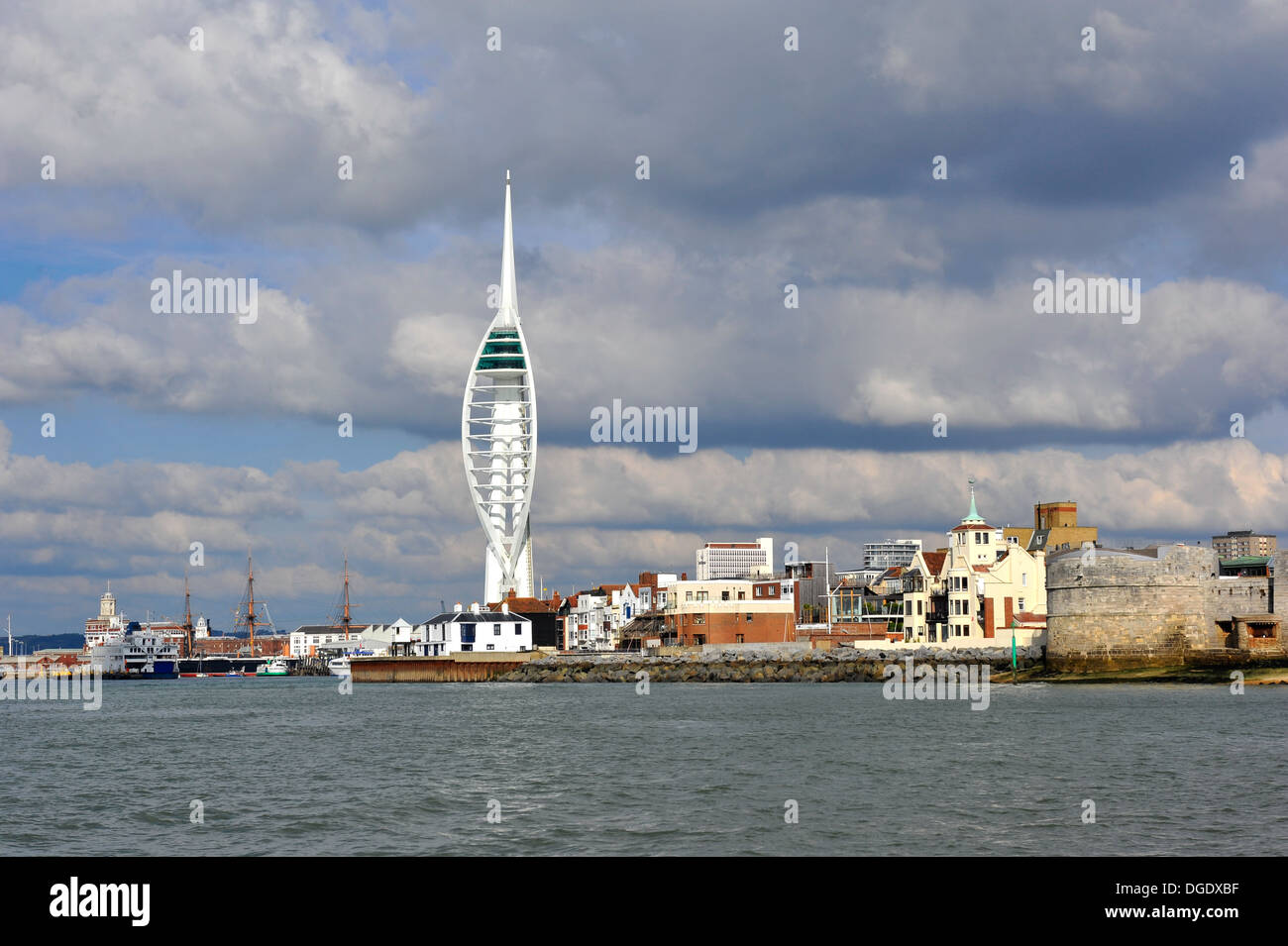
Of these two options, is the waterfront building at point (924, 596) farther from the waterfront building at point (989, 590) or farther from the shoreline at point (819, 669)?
the shoreline at point (819, 669)

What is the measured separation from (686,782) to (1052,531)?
375 ft

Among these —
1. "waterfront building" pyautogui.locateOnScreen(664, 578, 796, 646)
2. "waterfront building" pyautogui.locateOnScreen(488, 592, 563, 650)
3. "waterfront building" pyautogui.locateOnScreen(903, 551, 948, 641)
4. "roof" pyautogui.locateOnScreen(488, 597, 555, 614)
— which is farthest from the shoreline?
"roof" pyautogui.locateOnScreen(488, 597, 555, 614)

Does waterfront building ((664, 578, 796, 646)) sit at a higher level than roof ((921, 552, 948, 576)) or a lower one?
lower

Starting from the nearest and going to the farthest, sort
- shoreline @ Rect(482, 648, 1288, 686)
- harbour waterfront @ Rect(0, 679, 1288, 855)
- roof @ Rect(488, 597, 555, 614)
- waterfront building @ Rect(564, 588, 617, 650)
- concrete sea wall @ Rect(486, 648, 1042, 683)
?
harbour waterfront @ Rect(0, 679, 1288, 855), shoreline @ Rect(482, 648, 1288, 686), concrete sea wall @ Rect(486, 648, 1042, 683), roof @ Rect(488, 597, 555, 614), waterfront building @ Rect(564, 588, 617, 650)

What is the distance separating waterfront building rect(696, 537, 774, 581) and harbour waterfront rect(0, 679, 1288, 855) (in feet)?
379

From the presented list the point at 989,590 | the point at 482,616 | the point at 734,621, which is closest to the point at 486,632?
the point at 482,616

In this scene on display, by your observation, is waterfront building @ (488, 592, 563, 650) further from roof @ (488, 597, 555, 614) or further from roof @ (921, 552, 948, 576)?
roof @ (921, 552, 948, 576)

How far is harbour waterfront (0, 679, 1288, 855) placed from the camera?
28.7m

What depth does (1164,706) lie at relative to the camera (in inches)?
2672

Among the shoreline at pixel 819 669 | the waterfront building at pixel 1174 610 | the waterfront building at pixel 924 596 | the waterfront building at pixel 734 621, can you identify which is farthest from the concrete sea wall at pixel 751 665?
the waterfront building at pixel 1174 610

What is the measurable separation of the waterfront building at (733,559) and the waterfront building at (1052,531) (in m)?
47.6

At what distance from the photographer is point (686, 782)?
39.1 metres

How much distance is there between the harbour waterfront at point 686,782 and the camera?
28656 mm
